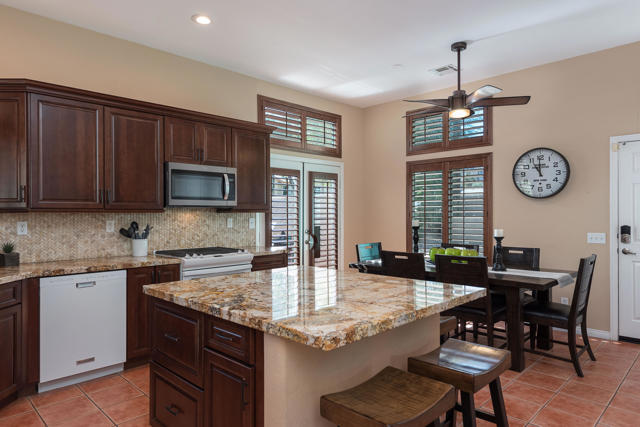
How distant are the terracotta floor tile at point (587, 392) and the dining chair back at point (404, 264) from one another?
1.38 meters

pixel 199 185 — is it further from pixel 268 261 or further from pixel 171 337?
pixel 171 337

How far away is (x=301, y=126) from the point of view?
563cm

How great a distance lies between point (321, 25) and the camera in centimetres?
367

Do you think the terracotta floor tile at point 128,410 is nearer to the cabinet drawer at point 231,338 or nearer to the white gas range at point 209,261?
the white gas range at point 209,261

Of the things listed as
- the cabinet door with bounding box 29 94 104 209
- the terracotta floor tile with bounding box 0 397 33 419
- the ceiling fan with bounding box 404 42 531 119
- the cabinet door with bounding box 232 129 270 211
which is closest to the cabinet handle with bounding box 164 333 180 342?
the terracotta floor tile with bounding box 0 397 33 419

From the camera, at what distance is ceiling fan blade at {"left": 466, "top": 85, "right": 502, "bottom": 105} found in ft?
11.1

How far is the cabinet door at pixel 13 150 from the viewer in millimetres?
2963

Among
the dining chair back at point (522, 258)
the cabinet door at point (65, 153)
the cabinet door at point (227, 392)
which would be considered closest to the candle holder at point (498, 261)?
the dining chair back at point (522, 258)

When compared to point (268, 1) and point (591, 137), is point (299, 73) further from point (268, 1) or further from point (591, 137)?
point (591, 137)

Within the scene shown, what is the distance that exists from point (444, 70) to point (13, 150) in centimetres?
438

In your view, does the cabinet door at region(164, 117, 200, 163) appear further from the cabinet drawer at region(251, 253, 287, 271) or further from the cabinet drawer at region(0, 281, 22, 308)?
the cabinet drawer at region(0, 281, 22, 308)

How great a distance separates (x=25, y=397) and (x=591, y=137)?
569cm

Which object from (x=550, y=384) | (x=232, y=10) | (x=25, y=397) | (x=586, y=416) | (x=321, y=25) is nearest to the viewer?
(x=586, y=416)

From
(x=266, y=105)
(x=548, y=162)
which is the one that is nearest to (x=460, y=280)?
(x=548, y=162)
